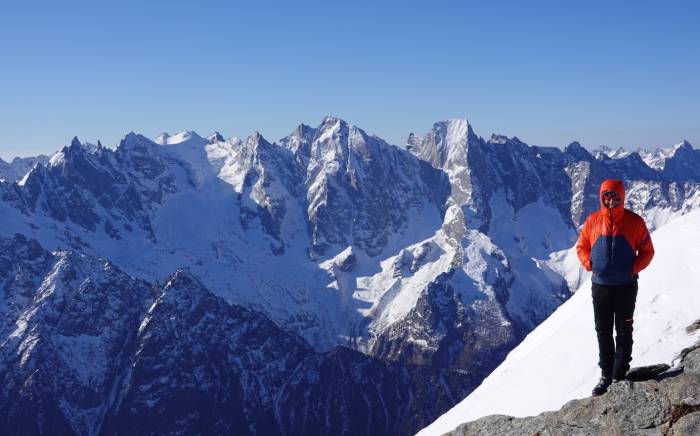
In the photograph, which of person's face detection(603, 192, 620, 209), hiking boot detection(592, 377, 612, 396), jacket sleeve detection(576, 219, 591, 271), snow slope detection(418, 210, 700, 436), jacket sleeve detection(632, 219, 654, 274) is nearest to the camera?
jacket sleeve detection(632, 219, 654, 274)

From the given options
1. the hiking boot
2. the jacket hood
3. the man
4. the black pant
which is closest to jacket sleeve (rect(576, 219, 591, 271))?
the man

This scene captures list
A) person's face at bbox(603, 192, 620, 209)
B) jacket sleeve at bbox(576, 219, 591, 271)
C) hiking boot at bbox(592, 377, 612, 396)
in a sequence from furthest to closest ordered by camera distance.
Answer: jacket sleeve at bbox(576, 219, 591, 271), hiking boot at bbox(592, 377, 612, 396), person's face at bbox(603, 192, 620, 209)

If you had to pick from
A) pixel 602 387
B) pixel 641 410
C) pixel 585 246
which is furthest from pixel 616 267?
pixel 641 410

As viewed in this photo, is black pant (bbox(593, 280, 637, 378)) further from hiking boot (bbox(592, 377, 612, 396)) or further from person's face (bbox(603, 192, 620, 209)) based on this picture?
person's face (bbox(603, 192, 620, 209))

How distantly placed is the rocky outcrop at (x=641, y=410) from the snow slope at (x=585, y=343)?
7.78 ft

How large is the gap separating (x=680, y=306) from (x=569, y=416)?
7426mm

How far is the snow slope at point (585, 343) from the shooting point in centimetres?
1839

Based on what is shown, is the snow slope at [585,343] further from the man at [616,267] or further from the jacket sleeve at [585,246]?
the jacket sleeve at [585,246]

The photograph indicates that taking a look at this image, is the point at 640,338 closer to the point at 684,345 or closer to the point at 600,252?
the point at 684,345

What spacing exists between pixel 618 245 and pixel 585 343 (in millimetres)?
8194

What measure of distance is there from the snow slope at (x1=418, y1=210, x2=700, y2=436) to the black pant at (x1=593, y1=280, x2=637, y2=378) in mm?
1805

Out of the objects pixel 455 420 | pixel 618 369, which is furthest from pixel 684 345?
pixel 455 420

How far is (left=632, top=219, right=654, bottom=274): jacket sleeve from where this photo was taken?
14.8m

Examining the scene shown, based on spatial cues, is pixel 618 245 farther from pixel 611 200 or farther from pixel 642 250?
pixel 611 200
